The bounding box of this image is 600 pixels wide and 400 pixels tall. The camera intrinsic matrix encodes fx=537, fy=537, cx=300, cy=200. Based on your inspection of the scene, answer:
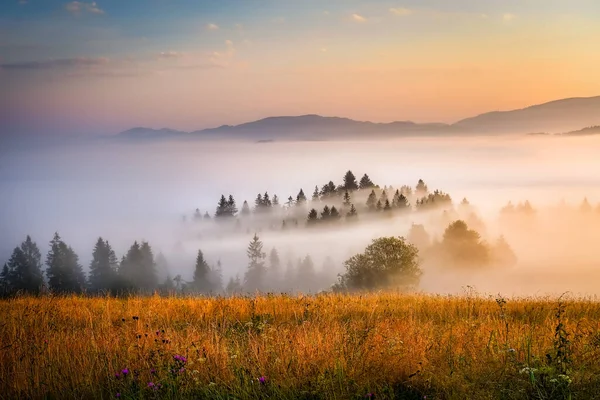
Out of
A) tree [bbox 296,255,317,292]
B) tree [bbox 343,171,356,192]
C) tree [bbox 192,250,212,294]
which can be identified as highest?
tree [bbox 343,171,356,192]

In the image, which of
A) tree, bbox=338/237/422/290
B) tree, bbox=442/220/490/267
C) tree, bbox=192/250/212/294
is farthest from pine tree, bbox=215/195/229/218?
tree, bbox=338/237/422/290

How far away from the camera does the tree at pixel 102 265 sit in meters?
87.3

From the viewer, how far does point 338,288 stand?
65125 mm

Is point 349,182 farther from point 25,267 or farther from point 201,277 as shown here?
point 25,267

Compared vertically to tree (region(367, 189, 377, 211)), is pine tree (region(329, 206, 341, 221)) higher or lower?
lower

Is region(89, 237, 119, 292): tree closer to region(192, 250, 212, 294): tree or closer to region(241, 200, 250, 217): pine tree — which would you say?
region(192, 250, 212, 294): tree

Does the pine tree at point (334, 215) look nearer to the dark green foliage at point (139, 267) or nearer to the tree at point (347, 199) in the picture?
the tree at point (347, 199)

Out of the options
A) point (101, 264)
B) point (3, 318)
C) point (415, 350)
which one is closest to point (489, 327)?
point (415, 350)

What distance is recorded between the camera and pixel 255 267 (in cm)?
13675

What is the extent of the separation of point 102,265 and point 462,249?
6796 centimetres

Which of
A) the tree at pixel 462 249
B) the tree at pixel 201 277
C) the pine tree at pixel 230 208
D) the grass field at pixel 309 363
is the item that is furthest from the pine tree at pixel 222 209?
the grass field at pixel 309 363

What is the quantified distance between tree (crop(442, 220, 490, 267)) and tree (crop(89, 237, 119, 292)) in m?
63.6

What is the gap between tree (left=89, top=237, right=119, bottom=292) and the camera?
Answer: 8731 cm

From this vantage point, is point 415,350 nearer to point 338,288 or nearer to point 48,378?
point 48,378
